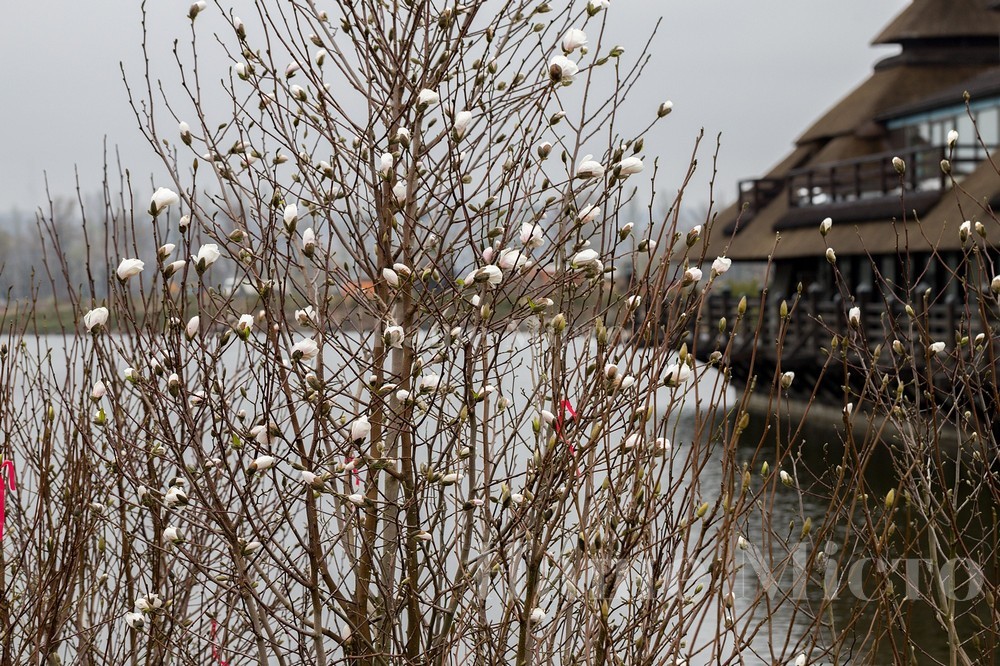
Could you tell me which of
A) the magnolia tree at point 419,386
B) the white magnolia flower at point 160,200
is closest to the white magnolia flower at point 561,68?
the magnolia tree at point 419,386

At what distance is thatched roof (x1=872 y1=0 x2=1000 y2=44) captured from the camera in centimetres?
3428

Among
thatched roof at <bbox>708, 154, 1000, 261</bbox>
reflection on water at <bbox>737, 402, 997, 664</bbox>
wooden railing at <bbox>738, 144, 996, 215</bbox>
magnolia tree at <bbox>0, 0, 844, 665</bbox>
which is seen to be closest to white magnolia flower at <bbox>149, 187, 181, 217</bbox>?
magnolia tree at <bbox>0, 0, 844, 665</bbox>

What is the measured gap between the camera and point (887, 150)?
33.5m

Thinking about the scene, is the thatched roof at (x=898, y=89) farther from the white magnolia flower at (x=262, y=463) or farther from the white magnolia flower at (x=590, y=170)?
the white magnolia flower at (x=262, y=463)

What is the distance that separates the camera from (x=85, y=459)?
13.7ft

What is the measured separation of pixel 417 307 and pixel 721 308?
2879cm

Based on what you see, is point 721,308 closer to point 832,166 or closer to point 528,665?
point 832,166

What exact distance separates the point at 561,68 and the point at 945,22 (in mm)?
33404

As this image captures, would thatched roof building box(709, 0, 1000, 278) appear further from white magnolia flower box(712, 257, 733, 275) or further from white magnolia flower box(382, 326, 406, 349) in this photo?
white magnolia flower box(382, 326, 406, 349)

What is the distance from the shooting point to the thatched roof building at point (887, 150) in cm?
2711

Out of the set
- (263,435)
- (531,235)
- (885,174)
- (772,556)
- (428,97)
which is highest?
(428,97)

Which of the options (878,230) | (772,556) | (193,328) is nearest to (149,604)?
(193,328)

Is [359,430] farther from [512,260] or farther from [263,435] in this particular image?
[512,260]

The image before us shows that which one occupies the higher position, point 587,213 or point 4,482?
point 587,213
